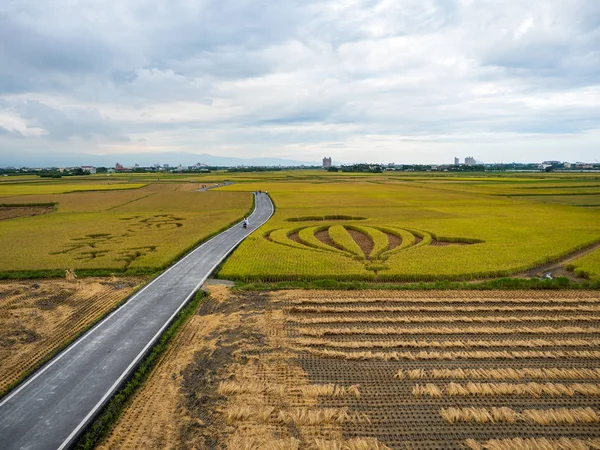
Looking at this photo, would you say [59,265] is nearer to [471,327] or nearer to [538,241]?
[471,327]

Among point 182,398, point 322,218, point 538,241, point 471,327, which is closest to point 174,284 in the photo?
point 182,398

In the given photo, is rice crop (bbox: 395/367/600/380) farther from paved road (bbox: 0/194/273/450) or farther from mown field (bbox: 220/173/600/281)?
mown field (bbox: 220/173/600/281)

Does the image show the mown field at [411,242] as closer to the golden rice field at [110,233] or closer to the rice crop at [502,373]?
the golden rice field at [110,233]

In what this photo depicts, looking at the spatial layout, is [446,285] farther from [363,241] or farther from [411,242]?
[363,241]

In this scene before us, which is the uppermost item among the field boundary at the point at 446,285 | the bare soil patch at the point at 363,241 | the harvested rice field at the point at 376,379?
the bare soil patch at the point at 363,241

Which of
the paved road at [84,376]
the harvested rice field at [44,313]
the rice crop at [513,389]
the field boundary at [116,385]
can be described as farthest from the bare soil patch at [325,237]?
the rice crop at [513,389]
